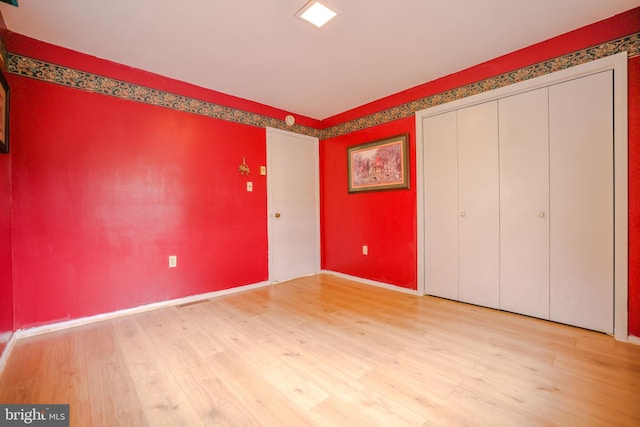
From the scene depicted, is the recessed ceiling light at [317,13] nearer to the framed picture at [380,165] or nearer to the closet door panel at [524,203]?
the framed picture at [380,165]

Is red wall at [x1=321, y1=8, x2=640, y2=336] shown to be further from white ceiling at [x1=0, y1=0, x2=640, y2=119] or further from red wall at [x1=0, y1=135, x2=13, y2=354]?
red wall at [x1=0, y1=135, x2=13, y2=354]

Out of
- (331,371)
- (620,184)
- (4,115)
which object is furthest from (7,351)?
(620,184)

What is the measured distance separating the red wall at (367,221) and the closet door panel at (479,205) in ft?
1.66

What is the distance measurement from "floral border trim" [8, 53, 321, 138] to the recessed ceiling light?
160 centimetres

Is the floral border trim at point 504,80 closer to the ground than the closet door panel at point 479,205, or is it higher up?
higher up

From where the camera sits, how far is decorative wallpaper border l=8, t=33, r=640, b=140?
2000 millimetres

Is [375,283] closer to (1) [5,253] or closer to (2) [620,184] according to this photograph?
(2) [620,184]

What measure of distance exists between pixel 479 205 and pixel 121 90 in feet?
11.4

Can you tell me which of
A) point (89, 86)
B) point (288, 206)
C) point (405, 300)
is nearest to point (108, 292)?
point (89, 86)

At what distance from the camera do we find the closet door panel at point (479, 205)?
8.13ft

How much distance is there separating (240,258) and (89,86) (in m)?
2.14

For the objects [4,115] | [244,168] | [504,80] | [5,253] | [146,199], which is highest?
[504,80]

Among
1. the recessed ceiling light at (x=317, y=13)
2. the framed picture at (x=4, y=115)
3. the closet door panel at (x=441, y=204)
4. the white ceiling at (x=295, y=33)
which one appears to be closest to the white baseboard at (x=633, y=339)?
the closet door panel at (x=441, y=204)

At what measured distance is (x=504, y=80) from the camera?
2379mm
